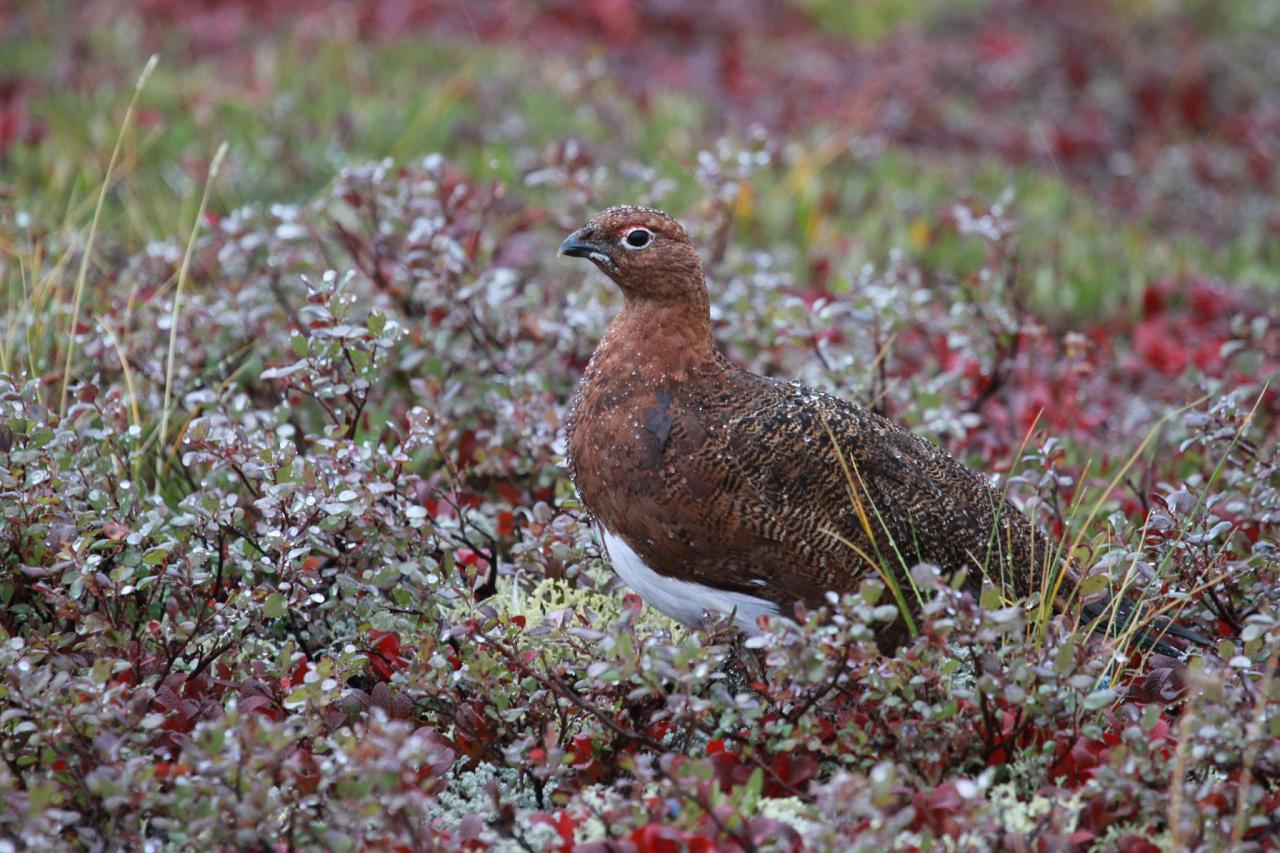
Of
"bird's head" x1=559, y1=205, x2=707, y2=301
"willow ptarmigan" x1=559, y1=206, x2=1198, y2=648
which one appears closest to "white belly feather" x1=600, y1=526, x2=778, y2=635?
"willow ptarmigan" x1=559, y1=206, x2=1198, y2=648

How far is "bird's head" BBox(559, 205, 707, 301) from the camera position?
11.7 ft

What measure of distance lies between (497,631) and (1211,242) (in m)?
6.13

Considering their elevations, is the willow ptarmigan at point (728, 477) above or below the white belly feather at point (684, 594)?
above

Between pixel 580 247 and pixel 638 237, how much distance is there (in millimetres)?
153

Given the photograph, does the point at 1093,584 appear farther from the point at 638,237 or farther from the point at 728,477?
the point at 638,237

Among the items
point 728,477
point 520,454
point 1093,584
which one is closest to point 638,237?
point 728,477

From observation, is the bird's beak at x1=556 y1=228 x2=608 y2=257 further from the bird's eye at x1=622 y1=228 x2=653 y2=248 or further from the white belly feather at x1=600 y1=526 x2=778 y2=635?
the white belly feather at x1=600 y1=526 x2=778 y2=635

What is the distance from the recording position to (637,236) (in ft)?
11.7

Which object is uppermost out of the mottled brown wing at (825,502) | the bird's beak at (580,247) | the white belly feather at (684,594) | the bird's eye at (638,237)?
the bird's eye at (638,237)

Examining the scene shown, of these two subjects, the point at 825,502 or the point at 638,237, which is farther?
the point at 638,237

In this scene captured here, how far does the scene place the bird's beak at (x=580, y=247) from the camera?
361cm

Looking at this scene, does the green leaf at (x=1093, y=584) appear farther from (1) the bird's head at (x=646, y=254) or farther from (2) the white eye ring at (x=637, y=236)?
(2) the white eye ring at (x=637, y=236)

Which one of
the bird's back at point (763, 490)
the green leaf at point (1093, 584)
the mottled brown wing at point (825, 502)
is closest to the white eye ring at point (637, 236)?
the bird's back at point (763, 490)

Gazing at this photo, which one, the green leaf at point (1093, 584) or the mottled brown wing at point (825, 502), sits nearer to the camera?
the green leaf at point (1093, 584)
